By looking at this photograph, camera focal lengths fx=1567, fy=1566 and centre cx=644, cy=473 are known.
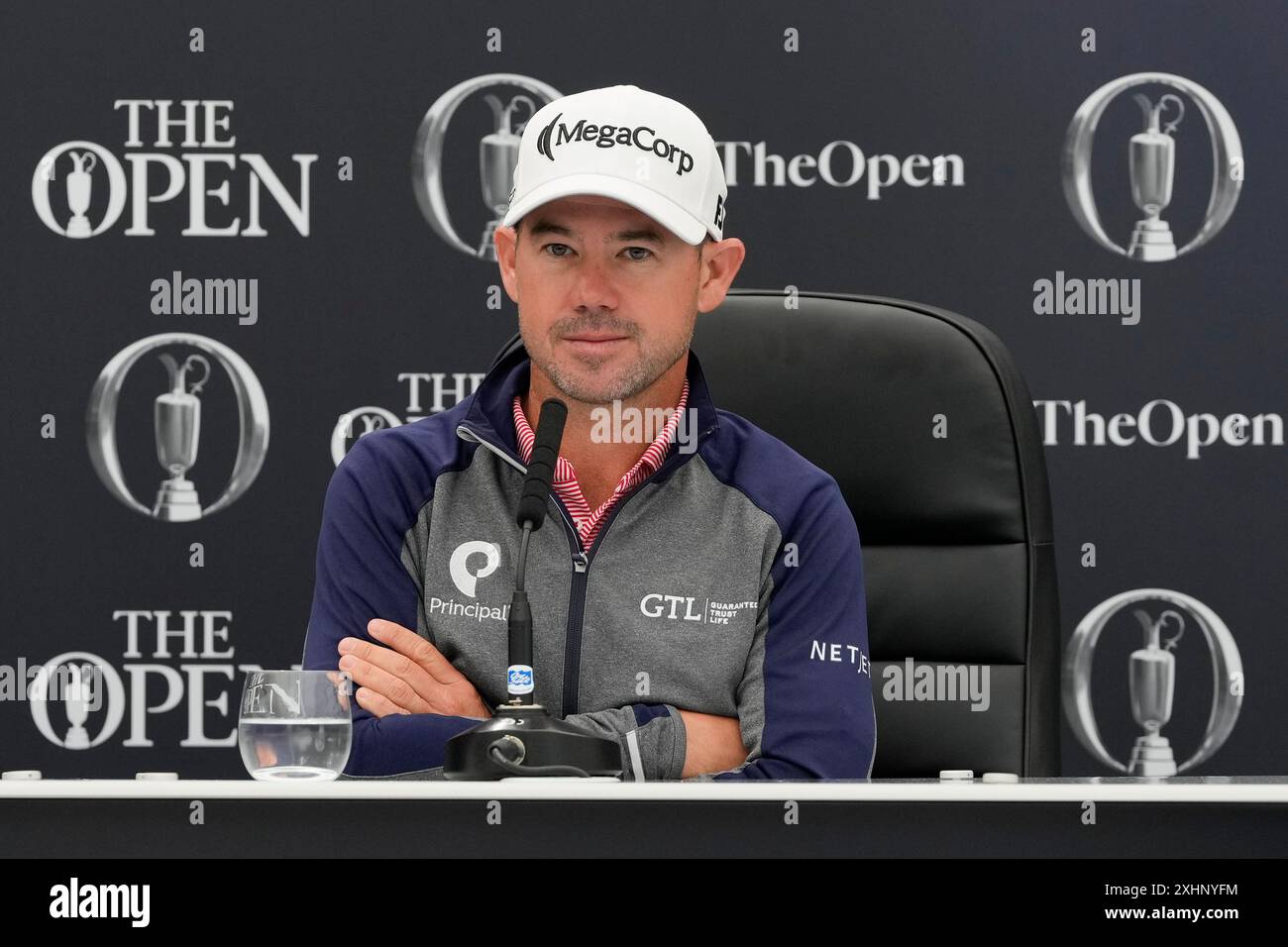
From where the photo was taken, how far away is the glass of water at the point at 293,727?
1046mm

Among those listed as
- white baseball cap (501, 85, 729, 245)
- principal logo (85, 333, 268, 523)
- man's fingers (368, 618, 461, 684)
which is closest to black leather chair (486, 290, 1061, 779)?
white baseball cap (501, 85, 729, 245)

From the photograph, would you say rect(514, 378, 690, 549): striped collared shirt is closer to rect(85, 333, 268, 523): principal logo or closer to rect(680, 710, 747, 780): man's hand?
rect(680, 710, 747, 780): man's hand

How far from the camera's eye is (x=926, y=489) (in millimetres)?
1746

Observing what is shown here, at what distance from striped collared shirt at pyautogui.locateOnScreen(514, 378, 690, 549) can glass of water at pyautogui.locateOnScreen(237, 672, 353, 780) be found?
0.55m

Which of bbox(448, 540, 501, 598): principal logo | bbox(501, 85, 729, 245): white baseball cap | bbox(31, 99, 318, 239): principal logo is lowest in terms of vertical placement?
bbox(448, 540, 501, 598): principal logo

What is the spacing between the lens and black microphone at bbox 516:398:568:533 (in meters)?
1.10

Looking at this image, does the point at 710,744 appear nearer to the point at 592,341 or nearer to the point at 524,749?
the point at 592,341

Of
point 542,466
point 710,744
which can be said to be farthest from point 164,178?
point 542,466

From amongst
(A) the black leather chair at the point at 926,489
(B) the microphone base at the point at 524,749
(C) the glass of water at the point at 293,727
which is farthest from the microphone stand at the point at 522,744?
(A) the black leather chair at the point at 926,489

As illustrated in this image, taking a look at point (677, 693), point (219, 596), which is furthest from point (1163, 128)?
point (219, 596)

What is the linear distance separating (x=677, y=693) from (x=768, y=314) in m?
0.48

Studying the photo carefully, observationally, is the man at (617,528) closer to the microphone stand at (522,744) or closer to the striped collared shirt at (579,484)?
the striped collared shirt at (579,484)

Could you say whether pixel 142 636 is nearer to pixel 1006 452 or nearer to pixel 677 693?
pixel 677 693
